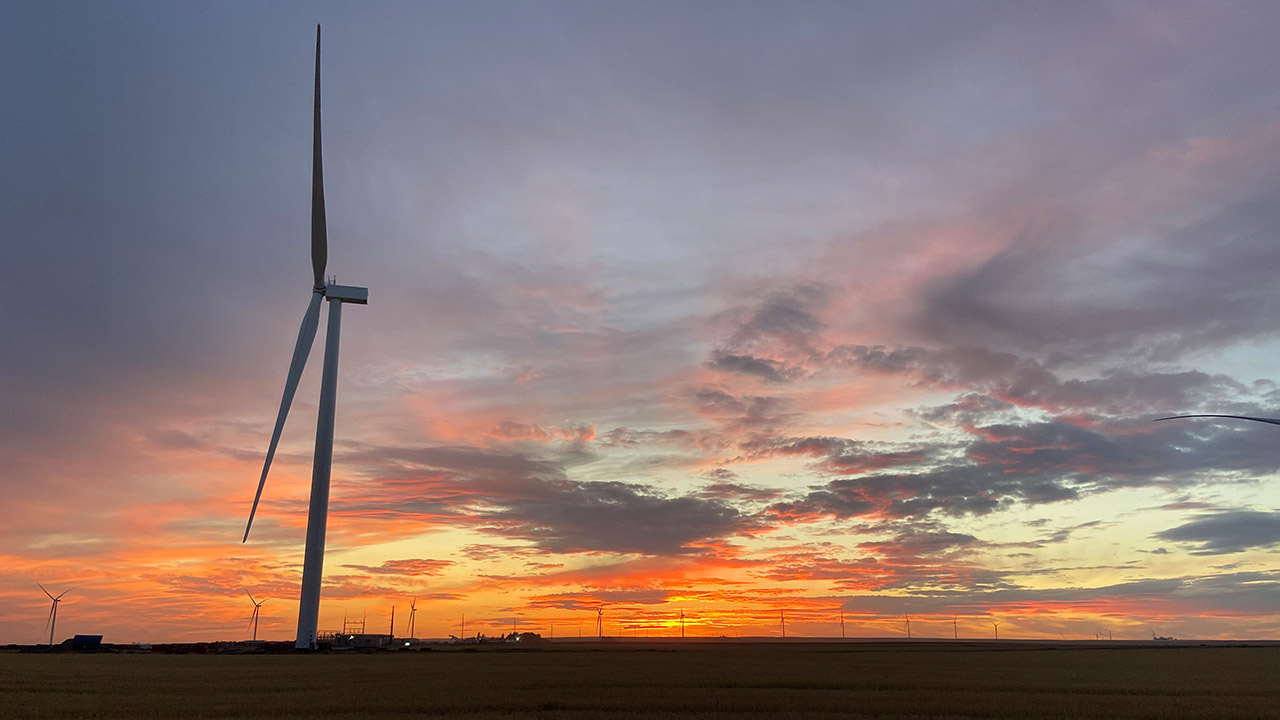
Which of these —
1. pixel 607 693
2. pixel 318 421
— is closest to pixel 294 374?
pixel 318 421

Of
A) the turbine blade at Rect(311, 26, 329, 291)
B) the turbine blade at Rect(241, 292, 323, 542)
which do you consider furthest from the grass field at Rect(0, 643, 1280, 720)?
the turbine blade at Rect(311, 26, 329, 291)

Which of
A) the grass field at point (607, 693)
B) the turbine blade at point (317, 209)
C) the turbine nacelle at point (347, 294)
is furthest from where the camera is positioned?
the turbine nacelle at point (347, 294)

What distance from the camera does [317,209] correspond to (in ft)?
358

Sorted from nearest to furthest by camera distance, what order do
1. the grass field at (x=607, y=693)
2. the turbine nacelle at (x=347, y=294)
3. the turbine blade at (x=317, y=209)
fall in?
the grass field at (x=607, y=693) < the turbine blade at (x=317, y=209) < the turbine nacelle at (x=347, y=294)

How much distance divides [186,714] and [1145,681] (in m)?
79.6

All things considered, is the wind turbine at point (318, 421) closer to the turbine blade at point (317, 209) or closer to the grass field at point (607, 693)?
the turbine blade at point (317, 209)

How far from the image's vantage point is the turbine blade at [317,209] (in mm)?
99250

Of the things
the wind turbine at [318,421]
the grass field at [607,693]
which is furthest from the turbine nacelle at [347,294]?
the grass field at [607,693]

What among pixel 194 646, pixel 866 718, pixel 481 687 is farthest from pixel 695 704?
pixel 194 646

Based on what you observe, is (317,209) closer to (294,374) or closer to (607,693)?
(294,374)

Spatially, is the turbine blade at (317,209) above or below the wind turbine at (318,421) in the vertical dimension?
above

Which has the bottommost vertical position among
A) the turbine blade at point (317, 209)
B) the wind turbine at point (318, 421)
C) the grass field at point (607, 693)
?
the grass field at point (607, 693)

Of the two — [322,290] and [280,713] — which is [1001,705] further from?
[322,290]

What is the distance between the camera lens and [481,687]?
2618 inches
